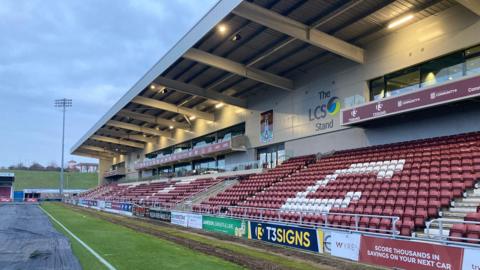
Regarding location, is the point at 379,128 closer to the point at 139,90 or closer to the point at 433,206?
the point at 433,206

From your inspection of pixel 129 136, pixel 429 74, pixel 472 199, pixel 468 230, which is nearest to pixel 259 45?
pixel 429 74

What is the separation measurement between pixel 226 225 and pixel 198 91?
11940mm

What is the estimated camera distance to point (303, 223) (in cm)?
1495

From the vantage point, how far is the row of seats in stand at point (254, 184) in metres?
22.4

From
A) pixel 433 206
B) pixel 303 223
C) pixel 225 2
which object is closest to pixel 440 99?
pixel 433 206

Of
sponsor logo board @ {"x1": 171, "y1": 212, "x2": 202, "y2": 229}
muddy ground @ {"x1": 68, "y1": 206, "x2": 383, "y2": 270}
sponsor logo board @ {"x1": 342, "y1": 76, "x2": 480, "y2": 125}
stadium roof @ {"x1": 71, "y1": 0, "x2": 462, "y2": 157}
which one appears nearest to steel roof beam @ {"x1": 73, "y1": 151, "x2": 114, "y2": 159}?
stadium roof @ {"x1": 71, "y1": 0, "x2": 462, "y2": 157}

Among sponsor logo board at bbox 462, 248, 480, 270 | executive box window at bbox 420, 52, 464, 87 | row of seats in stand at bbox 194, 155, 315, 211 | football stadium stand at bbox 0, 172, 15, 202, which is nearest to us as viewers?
sponsor logo board at bbox 462, 248, 480, 270

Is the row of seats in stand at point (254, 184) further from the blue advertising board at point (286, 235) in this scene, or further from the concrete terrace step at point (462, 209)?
the concrete terrace step at point (462, 209)

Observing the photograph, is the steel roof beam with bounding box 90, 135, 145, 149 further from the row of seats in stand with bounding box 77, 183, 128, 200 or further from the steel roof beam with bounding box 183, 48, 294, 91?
the steel roof beam with bounding box 183, 48, 294, 91

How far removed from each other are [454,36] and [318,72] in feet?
27.1

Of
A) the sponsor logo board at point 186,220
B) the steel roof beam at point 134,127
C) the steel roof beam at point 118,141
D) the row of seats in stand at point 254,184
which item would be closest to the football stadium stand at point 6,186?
the steel roof beam at point 118,141

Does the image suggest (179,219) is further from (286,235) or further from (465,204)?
(465,204)

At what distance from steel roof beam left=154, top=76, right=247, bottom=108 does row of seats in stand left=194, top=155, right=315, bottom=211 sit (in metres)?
6.28

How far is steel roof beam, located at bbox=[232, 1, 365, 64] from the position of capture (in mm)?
16578
